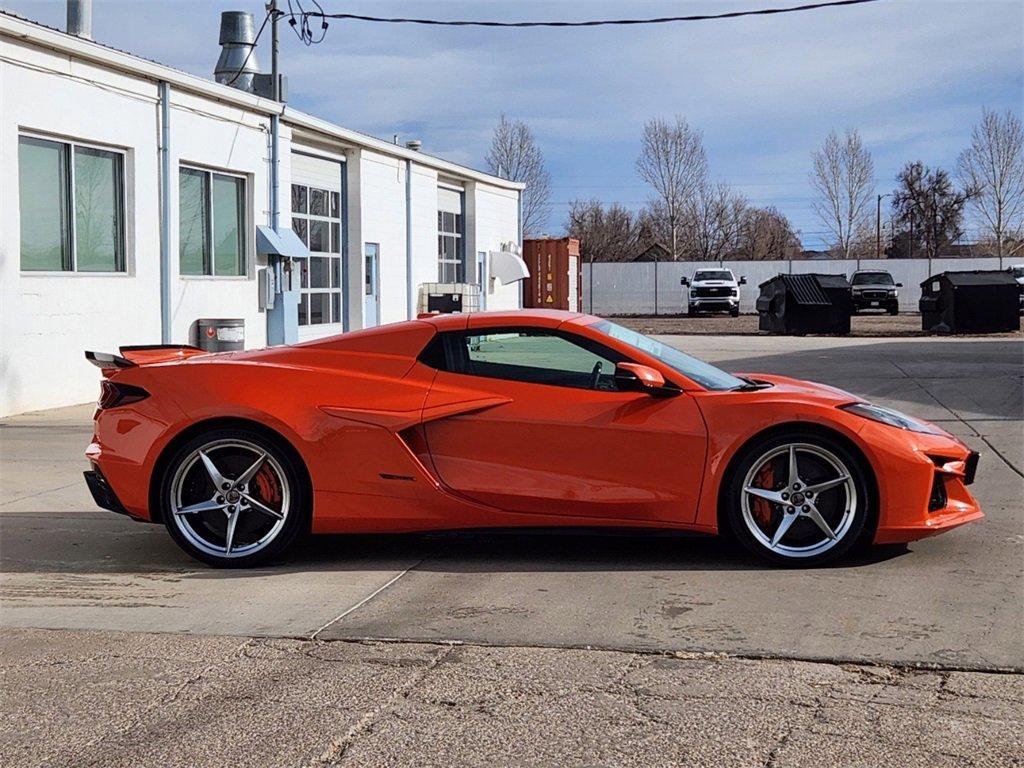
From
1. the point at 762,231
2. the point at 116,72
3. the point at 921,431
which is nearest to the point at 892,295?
the point at 762,231

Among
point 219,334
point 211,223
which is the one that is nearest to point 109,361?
point 219,334

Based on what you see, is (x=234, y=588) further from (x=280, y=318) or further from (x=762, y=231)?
(x=762, y=231)

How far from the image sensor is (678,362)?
650 centimetres

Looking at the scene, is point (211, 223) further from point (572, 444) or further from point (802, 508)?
point (802, 508)

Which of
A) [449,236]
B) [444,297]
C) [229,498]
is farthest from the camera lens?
[449,236]

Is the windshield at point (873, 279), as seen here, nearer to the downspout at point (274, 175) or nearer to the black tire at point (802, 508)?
the downspout at point (274, 175)

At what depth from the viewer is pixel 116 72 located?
15719 millimetres

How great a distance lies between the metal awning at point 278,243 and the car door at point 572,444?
14362 millimetres

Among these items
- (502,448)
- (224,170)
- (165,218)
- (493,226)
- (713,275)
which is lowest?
(502,448)

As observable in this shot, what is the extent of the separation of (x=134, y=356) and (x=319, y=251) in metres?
18.4

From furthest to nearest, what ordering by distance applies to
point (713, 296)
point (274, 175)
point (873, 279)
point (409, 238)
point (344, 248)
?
1. point (713, 296)
2. point (873, 279)
3. point (409, 238)
4. point (344, 248)
5. point (274, 175)

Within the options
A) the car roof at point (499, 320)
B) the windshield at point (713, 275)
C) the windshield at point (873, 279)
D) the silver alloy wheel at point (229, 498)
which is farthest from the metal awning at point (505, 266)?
the silver alloy wheel at point (229, 498)

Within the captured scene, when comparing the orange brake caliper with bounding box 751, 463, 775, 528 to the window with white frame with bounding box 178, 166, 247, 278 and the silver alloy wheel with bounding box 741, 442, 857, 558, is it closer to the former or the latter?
the silver alloy wheel with bounding box 741, 442, 857, 558

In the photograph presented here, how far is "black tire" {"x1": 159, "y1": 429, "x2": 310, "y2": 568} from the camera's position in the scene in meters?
6.25
